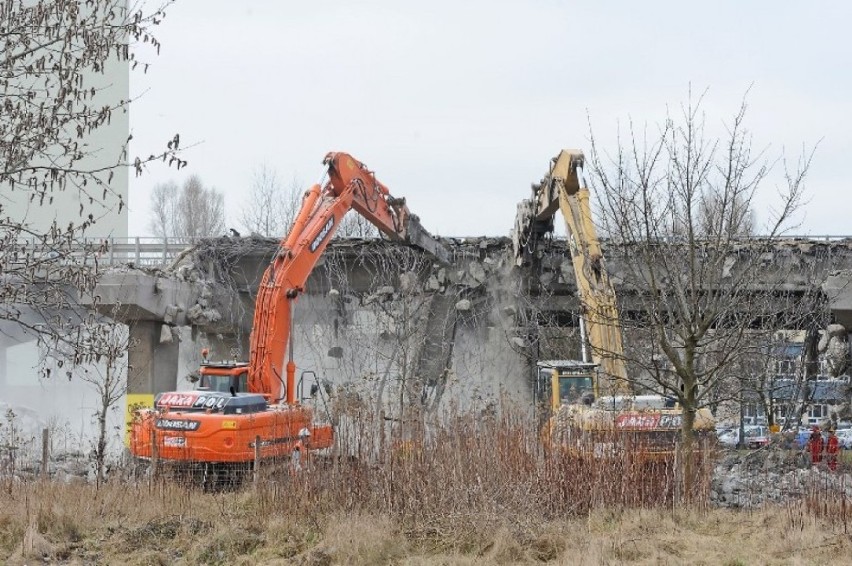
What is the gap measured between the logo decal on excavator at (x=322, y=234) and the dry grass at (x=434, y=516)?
5.56m

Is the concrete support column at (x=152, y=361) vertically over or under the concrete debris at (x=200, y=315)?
under

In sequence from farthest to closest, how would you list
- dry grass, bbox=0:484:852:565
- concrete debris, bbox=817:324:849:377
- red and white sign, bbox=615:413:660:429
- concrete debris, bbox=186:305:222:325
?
concrete debris, bbox=186:305:222:325 → concrete debris, bbox=817:324:849:377 → red and white sign, bbox=615:413:660:429 → dry grass, bbox=0:484:852:565

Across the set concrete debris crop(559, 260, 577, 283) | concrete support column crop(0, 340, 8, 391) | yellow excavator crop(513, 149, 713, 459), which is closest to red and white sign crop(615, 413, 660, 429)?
yellow excavator crop(513, 149, 713, 459)

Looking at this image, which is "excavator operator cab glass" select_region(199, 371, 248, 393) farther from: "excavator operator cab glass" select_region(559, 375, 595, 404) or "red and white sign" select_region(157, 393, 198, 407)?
"excavator operator cab glass" select_region(559, 375, 595, 404)

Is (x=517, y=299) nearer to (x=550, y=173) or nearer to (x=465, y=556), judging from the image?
A: (x=550, y=173)

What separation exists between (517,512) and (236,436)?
4.83 m

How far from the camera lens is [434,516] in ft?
35.3

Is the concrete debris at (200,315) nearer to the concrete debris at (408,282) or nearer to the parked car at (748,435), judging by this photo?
the concrete debris at (408,282)

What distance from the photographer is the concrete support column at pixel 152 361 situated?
2356 centimetres

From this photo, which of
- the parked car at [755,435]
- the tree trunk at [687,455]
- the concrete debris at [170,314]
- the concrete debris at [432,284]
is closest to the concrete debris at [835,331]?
the parked car at [755,435]

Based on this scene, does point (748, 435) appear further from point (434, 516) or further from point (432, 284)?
point (434, 516)

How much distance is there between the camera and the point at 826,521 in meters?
11.2

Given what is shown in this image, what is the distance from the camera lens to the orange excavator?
46.3 ft

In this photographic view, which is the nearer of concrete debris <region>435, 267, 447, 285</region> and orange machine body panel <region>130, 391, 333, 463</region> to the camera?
orange machine body panel <region>130, 391, 333, 463</region>
